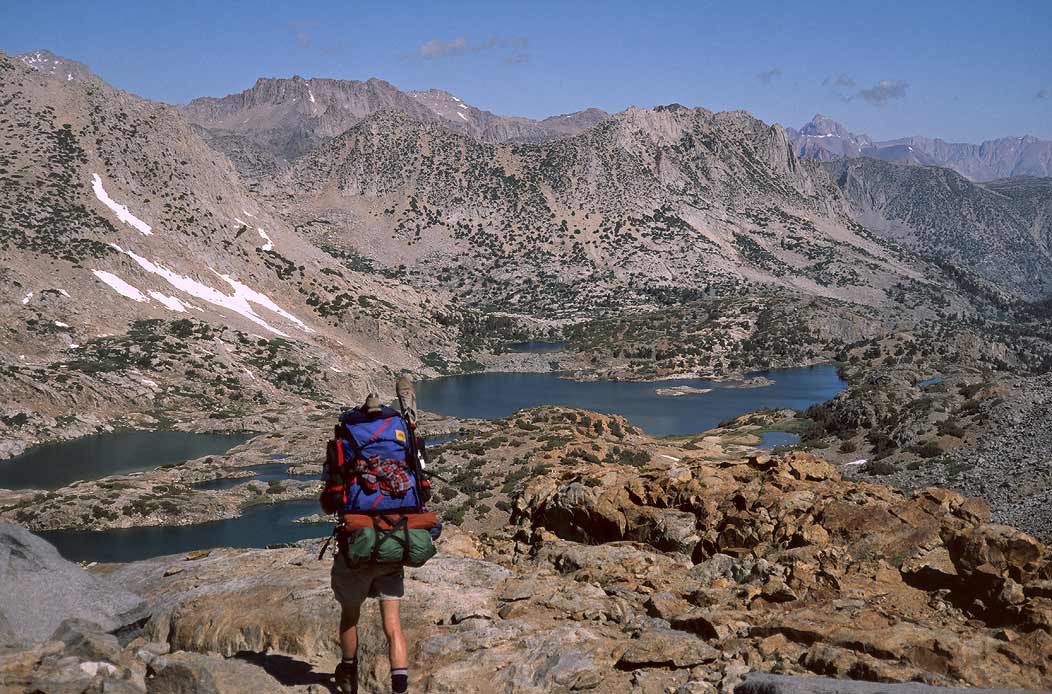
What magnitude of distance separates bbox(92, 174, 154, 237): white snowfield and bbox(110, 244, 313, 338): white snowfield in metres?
10.4

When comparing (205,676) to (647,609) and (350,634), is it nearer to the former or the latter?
(350,634)

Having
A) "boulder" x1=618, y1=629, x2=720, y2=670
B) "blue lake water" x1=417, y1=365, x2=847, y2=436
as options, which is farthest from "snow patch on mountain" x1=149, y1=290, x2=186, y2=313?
"boulder" x1=618, y1=629, x2=720, y2=670

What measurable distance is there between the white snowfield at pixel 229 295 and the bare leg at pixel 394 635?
442 feet

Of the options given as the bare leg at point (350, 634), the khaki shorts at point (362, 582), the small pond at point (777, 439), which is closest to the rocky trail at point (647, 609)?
the bare leg at point (350, 634)

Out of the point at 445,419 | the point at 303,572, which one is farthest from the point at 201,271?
A: the point at 303,572

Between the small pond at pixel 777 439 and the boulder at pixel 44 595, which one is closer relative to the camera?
the boulder at pixel 44 595

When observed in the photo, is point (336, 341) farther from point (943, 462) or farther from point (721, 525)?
point (721, 525)

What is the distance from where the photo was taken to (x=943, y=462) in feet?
152

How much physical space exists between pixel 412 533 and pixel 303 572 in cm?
629

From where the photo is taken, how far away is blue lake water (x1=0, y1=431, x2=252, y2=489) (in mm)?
81938

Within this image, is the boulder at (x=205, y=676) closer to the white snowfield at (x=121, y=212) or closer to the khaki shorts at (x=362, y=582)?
the khaki shorts at (x=362, y=582)

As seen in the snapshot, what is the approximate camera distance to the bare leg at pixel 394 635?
1054cm

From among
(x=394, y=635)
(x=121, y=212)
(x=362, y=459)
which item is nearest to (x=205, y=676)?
(x=394, y=635)

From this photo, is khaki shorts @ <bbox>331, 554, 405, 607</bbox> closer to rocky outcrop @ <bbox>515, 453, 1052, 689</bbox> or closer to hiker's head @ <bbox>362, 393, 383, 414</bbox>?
hiker's head @ <bbox>362, 393, 383, 414</bbox>
